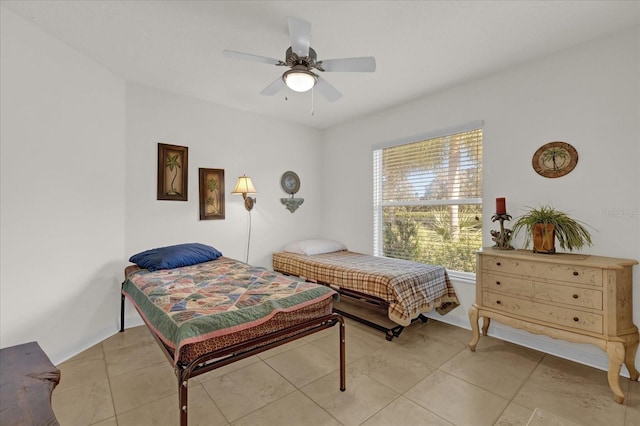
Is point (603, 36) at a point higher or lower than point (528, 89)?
higher

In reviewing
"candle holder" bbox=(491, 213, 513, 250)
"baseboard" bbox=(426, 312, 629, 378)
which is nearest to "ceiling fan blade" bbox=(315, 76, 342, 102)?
"candle holder" bbox=(491, 213, 513, 250)

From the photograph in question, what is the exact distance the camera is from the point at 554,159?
2500mm

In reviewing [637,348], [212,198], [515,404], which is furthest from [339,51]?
[637,348]

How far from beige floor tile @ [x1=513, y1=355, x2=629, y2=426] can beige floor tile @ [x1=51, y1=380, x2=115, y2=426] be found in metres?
2.67

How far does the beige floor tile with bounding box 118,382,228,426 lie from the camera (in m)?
1.69

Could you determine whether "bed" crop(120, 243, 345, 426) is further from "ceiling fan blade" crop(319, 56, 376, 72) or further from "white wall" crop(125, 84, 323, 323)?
"ceiling fan blade" crop(319, 56, 376, 72)

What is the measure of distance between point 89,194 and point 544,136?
4.18m

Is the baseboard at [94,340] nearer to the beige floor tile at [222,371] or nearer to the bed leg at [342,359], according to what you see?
the beige floor tile at [222,371]

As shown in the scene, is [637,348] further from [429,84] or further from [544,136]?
[429,84]

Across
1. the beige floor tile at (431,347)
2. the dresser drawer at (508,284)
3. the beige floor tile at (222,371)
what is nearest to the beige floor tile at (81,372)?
the beige floor tile at (222,371)

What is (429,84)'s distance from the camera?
121 inches

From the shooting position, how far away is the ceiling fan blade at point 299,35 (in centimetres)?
171

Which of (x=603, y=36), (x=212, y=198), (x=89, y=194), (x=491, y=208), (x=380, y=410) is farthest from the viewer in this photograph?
(x=212, y=198)

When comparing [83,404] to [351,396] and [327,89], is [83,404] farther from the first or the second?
[327,89]
